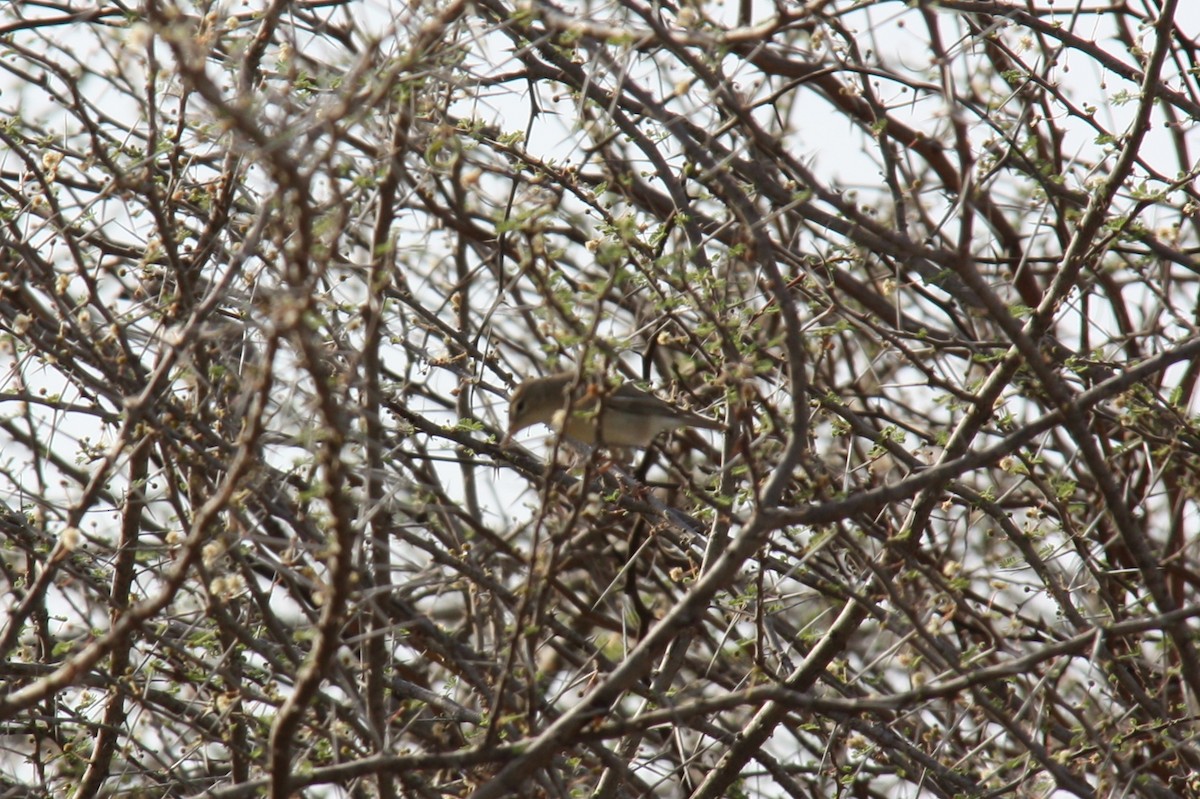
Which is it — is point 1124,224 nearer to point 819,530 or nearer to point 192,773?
point 819,530

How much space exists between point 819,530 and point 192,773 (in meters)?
2.59

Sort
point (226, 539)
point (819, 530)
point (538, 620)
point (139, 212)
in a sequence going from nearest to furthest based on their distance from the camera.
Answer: point (538, 620), point (226, 539), point (139, 212), point (819, 530)

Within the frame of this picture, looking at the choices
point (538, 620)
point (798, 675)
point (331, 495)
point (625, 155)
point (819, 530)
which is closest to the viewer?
point (331, 495)

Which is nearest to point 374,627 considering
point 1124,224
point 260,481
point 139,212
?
point 260,481

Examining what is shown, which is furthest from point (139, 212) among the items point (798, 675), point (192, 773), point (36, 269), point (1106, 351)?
point (1106, 351)

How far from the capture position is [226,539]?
3.28 m

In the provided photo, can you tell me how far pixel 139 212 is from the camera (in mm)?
4641

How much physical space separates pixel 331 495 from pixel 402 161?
3.60ft

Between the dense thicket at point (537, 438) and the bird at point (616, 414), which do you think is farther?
the bird at point (616, 414)

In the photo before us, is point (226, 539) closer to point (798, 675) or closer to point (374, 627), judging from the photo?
point (374, 627)

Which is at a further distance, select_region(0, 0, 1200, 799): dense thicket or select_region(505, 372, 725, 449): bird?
select_region(505, 372, 725, 449): bird

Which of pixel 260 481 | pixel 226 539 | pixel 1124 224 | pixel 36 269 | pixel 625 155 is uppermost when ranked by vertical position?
pixel 625 155

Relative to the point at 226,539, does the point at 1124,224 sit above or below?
above

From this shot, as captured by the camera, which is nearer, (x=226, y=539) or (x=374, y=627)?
(x=226, y=539)
